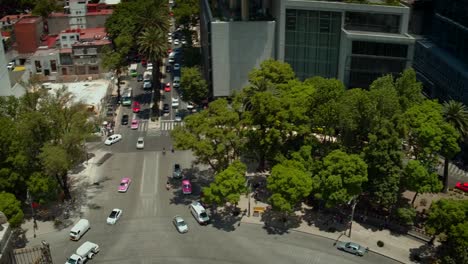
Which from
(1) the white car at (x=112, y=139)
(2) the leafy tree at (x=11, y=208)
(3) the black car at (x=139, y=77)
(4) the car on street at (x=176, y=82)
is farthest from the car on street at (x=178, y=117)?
(2) the leafy tree at (x=11, y=208)

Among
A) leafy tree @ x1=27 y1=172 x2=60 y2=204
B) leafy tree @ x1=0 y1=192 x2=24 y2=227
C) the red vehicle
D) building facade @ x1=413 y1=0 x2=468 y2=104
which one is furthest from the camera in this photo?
the red vehicle

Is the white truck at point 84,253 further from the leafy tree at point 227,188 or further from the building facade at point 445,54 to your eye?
the building facade at point 445,54

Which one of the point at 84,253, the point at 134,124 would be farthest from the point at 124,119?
the point at 84,253

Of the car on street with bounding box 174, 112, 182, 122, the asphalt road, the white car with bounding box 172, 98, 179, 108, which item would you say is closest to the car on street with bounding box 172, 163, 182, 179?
the asphalt road

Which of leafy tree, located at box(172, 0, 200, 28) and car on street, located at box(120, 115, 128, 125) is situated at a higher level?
leafy tree, located at box(172, 0, 200, 28)

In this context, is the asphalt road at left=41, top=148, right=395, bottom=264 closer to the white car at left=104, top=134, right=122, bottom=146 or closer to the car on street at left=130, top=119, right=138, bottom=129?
the white car at left=104, top=134, right=122, bottom=146

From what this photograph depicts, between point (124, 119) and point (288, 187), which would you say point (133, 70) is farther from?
point (288, 187)
